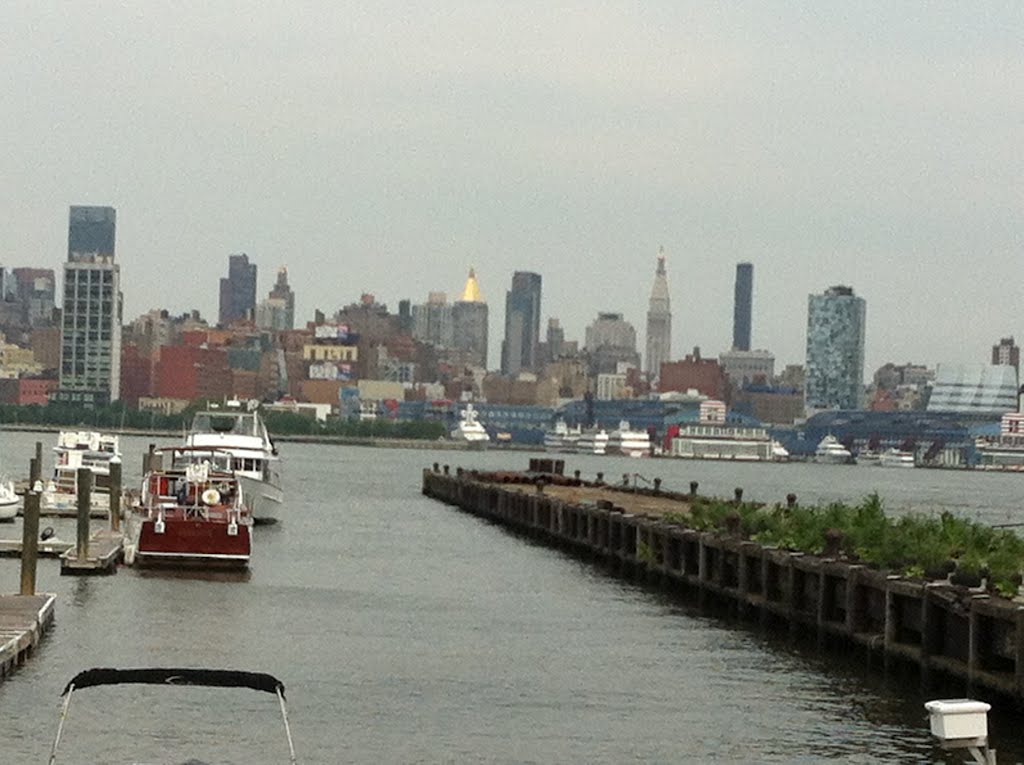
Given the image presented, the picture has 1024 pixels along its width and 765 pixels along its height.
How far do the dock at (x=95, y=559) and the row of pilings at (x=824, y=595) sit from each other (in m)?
13.1

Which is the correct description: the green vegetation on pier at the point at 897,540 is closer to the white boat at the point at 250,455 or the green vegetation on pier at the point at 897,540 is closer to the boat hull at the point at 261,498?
the boat hull at the point at 261,498

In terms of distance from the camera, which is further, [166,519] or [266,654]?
[166,519]

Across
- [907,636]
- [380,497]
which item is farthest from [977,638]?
[380,497]

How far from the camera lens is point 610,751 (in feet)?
99.5

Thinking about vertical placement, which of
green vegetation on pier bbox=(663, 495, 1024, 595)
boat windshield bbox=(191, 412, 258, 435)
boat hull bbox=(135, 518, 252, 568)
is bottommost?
boat hull bbox=(135, 518, 252, 568)

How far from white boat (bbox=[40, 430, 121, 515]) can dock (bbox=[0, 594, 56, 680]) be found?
100 ft

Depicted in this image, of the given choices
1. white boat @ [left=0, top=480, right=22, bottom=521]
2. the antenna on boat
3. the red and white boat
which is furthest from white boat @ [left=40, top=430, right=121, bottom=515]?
the antenna on boat

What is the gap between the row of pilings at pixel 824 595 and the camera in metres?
33.8

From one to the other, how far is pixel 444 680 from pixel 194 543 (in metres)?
18.3

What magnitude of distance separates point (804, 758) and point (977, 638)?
4841mm

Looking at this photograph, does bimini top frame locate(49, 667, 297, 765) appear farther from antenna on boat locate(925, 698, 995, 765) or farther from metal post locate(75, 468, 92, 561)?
metal post locate(75, 468, 92, 561)

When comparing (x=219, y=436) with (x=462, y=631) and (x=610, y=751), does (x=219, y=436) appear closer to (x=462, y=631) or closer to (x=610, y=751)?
(x=462, y=631)

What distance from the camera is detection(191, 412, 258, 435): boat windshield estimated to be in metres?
84.0

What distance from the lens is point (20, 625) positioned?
118 ft
